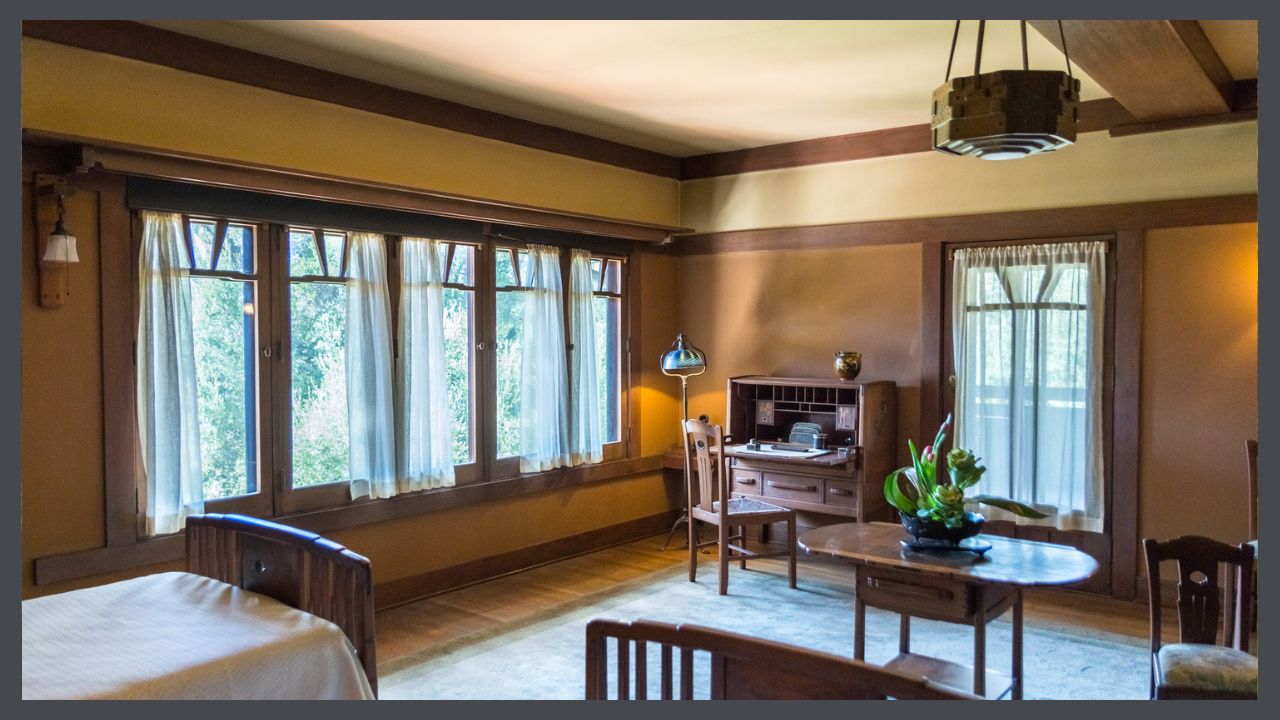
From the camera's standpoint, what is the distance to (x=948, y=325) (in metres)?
5.34

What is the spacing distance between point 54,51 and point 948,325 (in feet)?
14.9

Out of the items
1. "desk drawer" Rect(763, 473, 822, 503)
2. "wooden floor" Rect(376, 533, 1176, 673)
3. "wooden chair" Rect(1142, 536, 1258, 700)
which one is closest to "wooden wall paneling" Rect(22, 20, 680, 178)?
"desk drawer" Rect(763, 473, 822, 503)

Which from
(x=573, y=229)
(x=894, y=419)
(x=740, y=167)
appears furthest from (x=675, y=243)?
(x=894, y=419)

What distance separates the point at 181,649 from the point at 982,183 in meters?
4.59

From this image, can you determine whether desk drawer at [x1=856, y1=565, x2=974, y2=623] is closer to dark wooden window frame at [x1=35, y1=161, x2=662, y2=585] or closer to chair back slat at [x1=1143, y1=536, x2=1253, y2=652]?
chair back slat at [x1=1143, y1=536, x2=1253, y2=652]

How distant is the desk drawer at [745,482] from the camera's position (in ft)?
18.2

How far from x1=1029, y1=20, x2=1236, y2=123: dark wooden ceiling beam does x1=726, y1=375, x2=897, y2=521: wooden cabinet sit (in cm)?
204

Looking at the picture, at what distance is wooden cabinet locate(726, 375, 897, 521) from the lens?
523cm

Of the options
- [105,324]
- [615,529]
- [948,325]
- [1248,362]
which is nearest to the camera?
[105,324]

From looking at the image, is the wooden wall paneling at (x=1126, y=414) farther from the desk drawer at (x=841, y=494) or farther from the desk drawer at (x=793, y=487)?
the desk drawer at (x=793, y=487)

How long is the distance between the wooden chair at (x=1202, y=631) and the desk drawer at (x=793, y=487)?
2.30 meters

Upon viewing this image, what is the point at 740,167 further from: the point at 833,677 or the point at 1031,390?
the point at 833,677

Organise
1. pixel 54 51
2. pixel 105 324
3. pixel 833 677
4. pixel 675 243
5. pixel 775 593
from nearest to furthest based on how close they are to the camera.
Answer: pixel 833 677 → pixel 54 51 → pixel 105 324 → pixel 775 593 → pixel 675 243

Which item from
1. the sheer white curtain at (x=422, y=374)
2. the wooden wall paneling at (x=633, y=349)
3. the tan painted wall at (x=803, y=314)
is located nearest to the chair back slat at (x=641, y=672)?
the sheer white curtain at (x=422, y=374)
